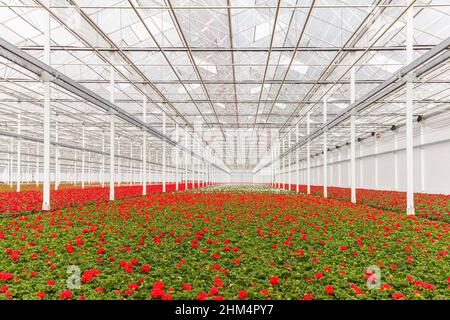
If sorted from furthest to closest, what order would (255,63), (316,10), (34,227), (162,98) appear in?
(162,98) < (255,63) < (316,10) < (34,227)

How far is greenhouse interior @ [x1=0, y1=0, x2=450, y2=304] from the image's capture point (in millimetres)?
4406

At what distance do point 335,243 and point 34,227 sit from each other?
7.08 m

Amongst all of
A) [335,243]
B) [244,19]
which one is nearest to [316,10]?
[244,19]

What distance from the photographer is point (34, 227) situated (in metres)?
7.89

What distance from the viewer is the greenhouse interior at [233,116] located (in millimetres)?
4406

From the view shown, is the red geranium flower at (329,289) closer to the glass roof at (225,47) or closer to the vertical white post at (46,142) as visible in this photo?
the glass roof at (225,47)

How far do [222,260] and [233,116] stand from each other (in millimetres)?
27186

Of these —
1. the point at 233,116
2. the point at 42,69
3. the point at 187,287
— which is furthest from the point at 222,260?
the point at 233,116

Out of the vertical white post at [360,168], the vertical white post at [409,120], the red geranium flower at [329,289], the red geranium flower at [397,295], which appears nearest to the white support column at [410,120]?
the vertical white post at [409,120]

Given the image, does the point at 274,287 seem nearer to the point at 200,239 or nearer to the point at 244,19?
the point at 200,239

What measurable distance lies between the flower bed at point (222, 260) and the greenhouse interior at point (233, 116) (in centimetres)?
3

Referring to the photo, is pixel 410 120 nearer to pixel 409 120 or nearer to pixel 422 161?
pixel 409 120

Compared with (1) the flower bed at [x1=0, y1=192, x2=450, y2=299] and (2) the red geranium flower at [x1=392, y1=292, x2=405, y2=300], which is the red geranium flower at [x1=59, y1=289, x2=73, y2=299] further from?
(2) the red geranium flower at [x1=392, y1=292, x2=405, y2=300]

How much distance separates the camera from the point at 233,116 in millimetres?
31859
